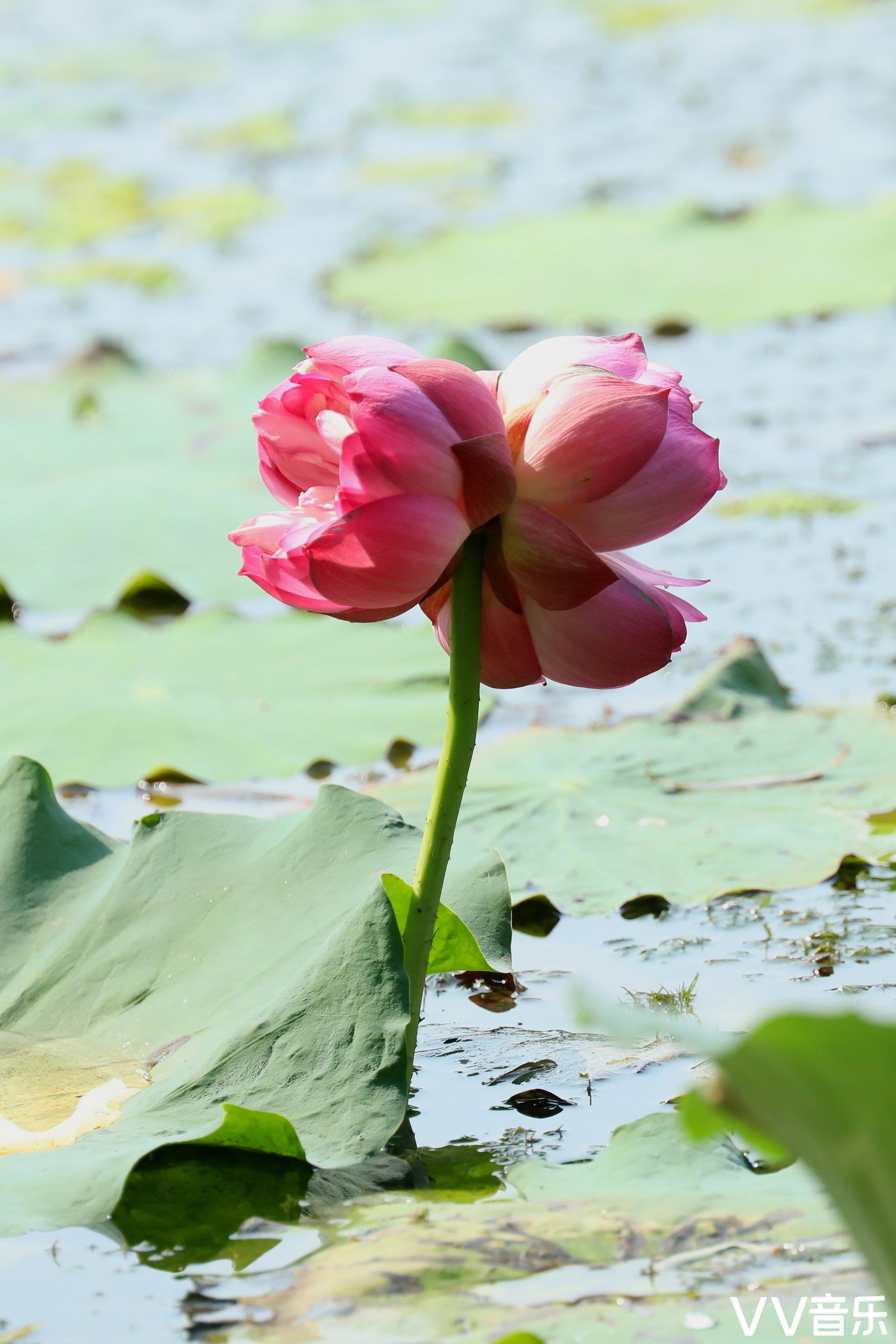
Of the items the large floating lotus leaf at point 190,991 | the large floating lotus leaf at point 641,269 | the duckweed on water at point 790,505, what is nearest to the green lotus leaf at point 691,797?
the large floating lotus leaf at point 190,991

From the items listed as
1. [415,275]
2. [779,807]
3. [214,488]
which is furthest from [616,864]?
[415,275]

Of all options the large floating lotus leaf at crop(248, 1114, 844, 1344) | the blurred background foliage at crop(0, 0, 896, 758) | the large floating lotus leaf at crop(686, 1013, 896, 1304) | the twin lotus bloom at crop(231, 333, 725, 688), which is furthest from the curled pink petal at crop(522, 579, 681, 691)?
the blurred background foliage at crop(0, 0, 896, 758)

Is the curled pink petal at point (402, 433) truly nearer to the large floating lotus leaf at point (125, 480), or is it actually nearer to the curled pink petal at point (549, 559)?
the curled pink petal at point (549, 559)

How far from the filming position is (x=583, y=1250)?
2.47ft

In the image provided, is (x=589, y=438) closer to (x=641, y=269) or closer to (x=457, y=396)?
(x=457, y=396)

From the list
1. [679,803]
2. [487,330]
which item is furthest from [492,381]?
[487,330]

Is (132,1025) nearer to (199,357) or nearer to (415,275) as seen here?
(199,357)

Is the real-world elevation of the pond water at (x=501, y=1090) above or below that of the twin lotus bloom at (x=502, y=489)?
below

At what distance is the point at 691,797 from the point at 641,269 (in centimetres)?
247

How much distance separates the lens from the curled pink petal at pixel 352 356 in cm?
82

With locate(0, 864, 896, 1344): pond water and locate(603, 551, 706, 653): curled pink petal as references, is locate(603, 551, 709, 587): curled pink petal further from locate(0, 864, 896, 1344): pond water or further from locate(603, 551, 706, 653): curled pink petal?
locate(0, 864, 896, 1344): pond water

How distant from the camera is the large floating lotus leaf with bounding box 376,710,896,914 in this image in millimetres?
1388

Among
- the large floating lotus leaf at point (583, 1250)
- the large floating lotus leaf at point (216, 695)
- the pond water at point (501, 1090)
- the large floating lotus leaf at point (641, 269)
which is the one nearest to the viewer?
the large floating lotus leaf at point (583, 1250)

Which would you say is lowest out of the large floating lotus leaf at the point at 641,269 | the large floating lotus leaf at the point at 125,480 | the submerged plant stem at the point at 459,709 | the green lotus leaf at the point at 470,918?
the large floating lotus leaf at the point at 641,269
